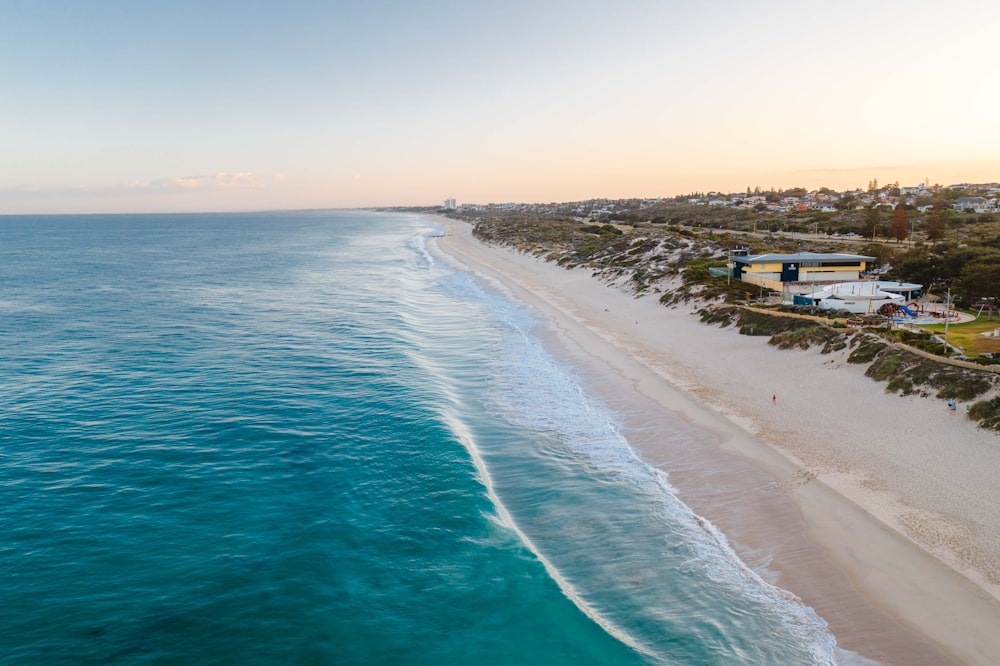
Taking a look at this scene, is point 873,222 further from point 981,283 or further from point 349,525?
point 349,525

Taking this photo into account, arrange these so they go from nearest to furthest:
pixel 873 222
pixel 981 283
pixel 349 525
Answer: pixel 349 525 → pixel 981 283 → pixel 873 222

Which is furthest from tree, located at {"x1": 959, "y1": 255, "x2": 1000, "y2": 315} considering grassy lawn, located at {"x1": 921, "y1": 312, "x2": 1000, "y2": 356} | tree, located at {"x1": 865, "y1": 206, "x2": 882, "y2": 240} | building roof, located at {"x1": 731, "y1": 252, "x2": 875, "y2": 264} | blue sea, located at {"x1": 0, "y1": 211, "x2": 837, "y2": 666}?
tree, located at {"x1": 865, "y1": 206, "x2": 882, "y2": 240}

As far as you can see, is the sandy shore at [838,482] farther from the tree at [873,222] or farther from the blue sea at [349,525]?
the tree at [873,222]

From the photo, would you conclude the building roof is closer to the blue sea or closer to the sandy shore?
the sandy shore

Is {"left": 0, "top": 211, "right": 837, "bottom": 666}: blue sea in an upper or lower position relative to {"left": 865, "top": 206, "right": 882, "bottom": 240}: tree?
lower

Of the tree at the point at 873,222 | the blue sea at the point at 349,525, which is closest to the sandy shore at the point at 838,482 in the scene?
the blue sea at the point at 349,525

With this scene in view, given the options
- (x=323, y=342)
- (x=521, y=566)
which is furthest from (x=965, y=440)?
(x=323, y=342)

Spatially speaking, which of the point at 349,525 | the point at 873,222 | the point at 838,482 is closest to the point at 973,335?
the point at 838,482
